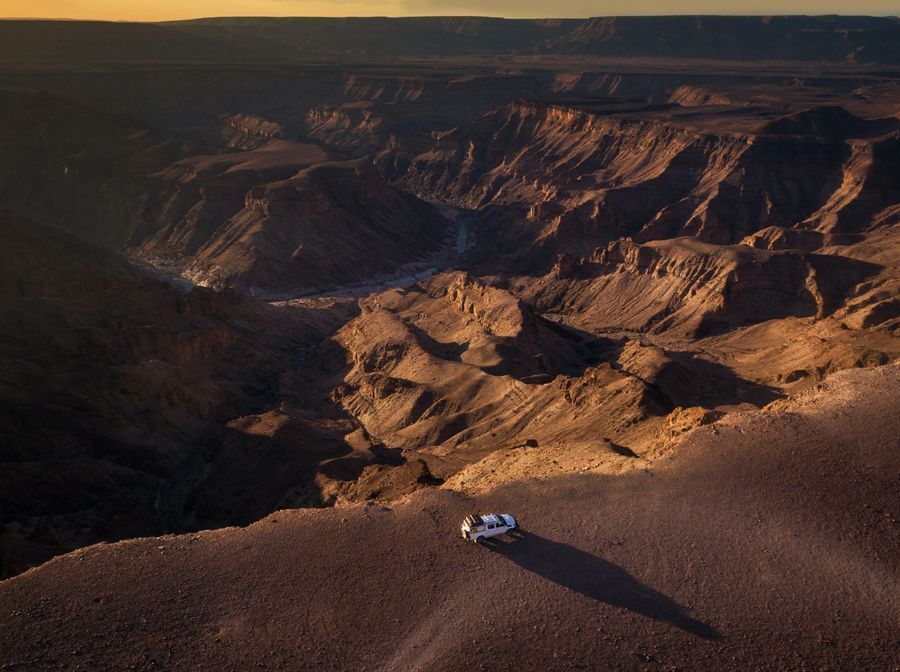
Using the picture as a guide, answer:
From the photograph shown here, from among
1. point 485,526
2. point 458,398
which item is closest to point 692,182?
point 458,398

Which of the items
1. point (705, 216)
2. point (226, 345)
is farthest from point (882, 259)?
point (226, 345)

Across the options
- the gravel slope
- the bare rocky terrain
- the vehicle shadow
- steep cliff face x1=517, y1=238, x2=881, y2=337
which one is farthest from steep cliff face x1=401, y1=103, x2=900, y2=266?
the vehicle shadow

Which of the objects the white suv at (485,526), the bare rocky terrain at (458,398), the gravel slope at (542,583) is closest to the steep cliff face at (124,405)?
the bare rocky terrain at (458,398)

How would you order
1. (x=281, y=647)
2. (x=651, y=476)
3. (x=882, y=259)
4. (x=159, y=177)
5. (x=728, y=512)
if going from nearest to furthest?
(x=281, y=647) → (x=728, y=512) → (x=651, y=476) → (x=882, y=259) → (x=159, y=177)

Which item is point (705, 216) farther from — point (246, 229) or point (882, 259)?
point (246, 229)

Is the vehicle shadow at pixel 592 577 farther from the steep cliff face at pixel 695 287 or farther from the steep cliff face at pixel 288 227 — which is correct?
the steep cliff face at pixel 288 227

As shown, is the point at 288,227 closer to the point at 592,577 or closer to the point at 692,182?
the point at 692,182

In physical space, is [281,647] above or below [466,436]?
above
